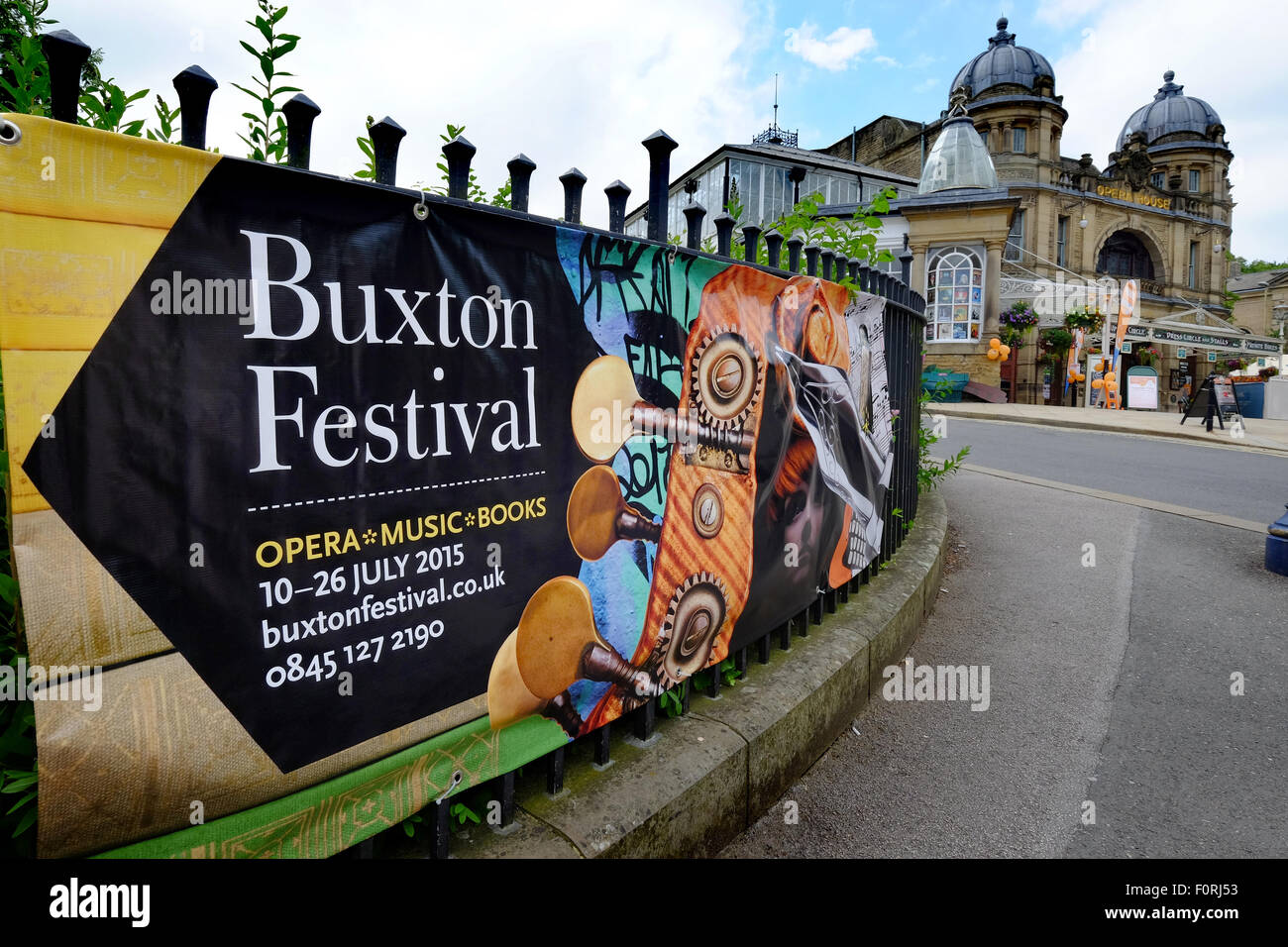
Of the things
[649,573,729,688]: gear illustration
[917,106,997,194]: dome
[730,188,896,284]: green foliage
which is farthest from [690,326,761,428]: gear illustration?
[917,106,997,194]: dome

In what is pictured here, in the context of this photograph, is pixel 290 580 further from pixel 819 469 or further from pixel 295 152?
pixel 819 469

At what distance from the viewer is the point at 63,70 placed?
1310mm

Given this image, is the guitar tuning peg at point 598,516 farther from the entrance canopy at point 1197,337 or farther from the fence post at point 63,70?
the entrance canopy at point 1197,337

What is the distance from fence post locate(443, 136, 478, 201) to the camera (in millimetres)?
1858

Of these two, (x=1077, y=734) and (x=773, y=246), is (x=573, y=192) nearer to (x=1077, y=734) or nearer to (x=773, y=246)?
(x=773, y=246)

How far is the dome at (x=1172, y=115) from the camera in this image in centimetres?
4931

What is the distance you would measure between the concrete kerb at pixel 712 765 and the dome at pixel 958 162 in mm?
27225

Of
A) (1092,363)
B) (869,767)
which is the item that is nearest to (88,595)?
(869,767)

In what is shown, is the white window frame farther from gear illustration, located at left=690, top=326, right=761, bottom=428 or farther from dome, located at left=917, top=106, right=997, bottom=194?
→ gear illustration, located at left=690, top=326, right=761, bottom=428

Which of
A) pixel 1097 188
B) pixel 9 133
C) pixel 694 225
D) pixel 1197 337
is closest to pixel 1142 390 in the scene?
pixel 1197 337

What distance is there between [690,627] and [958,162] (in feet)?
95.1

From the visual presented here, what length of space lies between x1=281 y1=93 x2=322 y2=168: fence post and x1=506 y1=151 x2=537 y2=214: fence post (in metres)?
0.55

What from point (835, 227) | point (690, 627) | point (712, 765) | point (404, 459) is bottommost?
point (712, 765)
